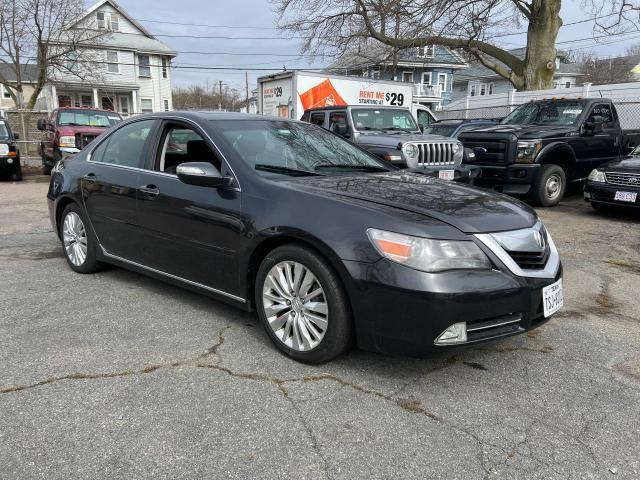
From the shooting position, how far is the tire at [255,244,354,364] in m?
3.02

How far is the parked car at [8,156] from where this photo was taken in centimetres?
1362

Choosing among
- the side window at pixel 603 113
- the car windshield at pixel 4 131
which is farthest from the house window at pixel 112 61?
the side window at pixel 603 113

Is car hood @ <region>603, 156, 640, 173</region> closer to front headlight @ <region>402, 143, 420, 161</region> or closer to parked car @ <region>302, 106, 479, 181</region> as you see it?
parked car @ <region>302, 106, 479, 181</region>

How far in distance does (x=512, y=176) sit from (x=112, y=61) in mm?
38517

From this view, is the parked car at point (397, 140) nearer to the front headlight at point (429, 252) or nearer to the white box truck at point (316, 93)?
the white box truck at point (316, 93)

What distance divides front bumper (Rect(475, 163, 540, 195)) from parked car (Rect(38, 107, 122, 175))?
31.1 feet

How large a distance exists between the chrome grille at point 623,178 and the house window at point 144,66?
133 ft

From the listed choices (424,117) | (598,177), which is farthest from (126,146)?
(424,117)

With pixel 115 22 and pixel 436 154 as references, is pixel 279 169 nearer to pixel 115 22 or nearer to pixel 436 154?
pixel 436 154

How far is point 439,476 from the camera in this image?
2285 mm

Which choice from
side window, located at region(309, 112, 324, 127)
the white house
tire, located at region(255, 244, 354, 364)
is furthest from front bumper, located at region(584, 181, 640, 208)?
the white house

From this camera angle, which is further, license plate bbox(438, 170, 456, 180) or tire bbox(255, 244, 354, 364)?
license plate bbox(438, 170, 456, 180)

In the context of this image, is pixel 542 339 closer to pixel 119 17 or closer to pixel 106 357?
pixel 106 357

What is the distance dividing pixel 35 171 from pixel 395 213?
17629 millimetres
